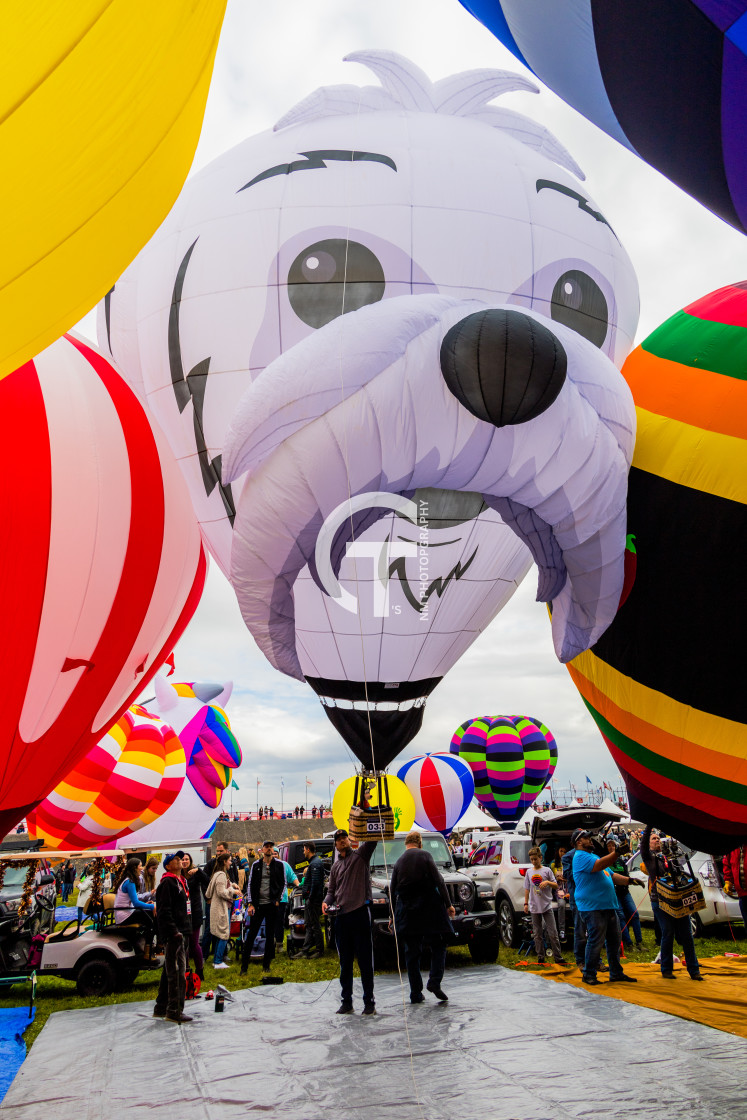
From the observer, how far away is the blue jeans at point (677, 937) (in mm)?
7246

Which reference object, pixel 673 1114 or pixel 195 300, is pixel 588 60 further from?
pixel 673 1114

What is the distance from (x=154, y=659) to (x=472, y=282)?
4.55 meters

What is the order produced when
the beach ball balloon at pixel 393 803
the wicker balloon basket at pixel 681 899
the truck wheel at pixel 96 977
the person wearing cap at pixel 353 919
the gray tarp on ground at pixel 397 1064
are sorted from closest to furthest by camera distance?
the gray tarp on ground at pixel 397 1064
the person wearing cap at pixel 353 919
the wicker balloon basket at pixel 681 899
the truck wheel at pixel 96 977
the beach ball balloon at pixel 393 803

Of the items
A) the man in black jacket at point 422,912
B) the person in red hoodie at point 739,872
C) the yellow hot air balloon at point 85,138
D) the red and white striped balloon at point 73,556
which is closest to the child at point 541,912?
the person in red hoodie at point 739,872

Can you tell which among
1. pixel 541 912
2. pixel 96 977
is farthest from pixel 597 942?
pixel 96 977

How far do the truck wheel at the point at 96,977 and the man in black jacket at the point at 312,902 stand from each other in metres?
2.39

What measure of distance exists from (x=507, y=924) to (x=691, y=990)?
3786 millimetres

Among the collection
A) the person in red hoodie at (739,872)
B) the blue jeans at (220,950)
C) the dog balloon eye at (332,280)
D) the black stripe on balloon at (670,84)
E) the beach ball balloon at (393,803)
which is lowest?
the blue jeans at (220,950)

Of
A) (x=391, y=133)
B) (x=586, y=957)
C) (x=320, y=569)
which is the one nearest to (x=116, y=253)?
(x=320, y=569)

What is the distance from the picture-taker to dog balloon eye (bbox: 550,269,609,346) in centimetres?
678

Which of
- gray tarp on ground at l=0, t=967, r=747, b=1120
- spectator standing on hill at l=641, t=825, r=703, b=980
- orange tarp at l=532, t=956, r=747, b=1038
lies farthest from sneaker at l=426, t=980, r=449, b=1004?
spectator standing on hill at l=641, t=825, r=703, b=980

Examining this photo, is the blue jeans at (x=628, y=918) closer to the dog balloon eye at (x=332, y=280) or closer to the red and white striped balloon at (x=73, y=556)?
the red and white striped balloon at (x=73, y=556)

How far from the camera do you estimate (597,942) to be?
7.28 metres

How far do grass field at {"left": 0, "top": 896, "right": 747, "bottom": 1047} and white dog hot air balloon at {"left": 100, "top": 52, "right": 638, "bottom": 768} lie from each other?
3.20 meters
